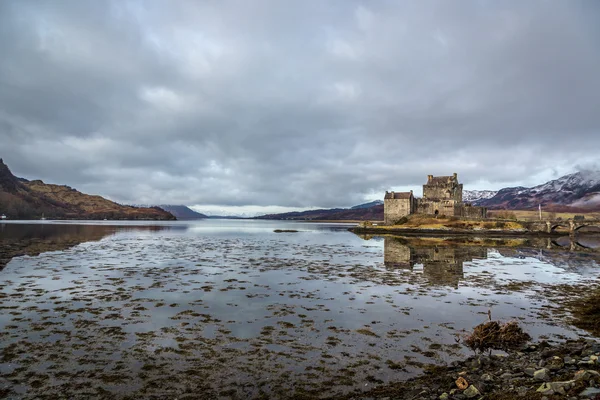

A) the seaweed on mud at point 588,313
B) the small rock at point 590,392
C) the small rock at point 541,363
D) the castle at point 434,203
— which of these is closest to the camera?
the small rock at point 590,392

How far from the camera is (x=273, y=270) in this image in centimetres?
2562

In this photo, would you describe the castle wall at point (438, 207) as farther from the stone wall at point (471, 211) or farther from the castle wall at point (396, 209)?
the castle wall at point (396, 209)

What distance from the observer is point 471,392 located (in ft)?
22.6

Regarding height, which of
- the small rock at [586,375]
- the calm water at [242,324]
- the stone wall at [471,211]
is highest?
the stone wall at [471,211]

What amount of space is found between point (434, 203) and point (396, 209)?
10.9m

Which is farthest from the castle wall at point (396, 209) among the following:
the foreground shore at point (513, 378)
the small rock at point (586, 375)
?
the small rock at point (586, 375)

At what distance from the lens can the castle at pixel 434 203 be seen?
96.0m

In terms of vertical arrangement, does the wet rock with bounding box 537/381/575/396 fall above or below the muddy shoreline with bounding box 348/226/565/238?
below

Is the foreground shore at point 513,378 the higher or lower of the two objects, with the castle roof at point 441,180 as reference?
lower

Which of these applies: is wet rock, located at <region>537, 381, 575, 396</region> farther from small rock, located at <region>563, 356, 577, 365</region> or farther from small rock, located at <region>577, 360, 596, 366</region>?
small rock, located at <region>563, 356, 577, 365</region>

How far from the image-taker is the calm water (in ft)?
27.0

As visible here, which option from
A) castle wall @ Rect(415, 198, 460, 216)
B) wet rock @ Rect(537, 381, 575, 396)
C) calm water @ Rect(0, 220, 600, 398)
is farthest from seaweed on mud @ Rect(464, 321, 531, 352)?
castle wall @ Rect(415, 198, 460, 216)

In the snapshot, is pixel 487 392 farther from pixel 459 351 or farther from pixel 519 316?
pixel 519 316

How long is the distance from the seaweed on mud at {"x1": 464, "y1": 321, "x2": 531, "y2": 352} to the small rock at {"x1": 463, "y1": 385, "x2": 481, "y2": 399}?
385cm
